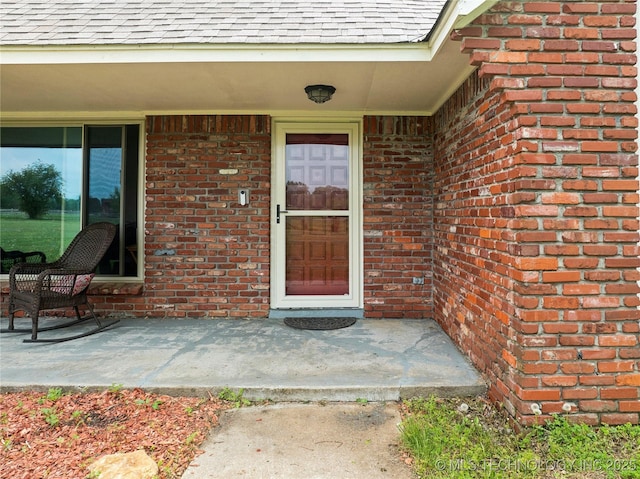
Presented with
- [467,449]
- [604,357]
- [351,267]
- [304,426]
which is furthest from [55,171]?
[604,357]

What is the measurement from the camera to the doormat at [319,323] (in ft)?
12.3

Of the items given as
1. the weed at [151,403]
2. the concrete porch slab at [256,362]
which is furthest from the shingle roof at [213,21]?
Answer: the weed at [151,403]

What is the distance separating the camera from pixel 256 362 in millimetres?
2857

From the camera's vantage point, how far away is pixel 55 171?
13.9ft

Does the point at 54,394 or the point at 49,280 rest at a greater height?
the point at 49,280

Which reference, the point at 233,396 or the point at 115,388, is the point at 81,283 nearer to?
the point at 115,388

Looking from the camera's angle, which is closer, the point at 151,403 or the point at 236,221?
the point at 151,403

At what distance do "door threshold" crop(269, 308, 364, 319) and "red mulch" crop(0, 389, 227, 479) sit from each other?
1.70 metres

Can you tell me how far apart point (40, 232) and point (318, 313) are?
3160mm

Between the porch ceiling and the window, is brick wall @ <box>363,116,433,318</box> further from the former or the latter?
the window

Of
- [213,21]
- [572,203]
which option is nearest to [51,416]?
[213,21]

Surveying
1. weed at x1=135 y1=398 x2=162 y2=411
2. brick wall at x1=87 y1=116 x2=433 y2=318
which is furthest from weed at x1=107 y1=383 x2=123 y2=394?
brick wall at x1=87 y1=116 x2=433 y2=318

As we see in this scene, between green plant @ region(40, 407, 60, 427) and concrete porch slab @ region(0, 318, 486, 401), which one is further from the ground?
concrete porch slab @ region(0, 318, 486, 401)

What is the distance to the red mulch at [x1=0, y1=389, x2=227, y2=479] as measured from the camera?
6.03 feet
